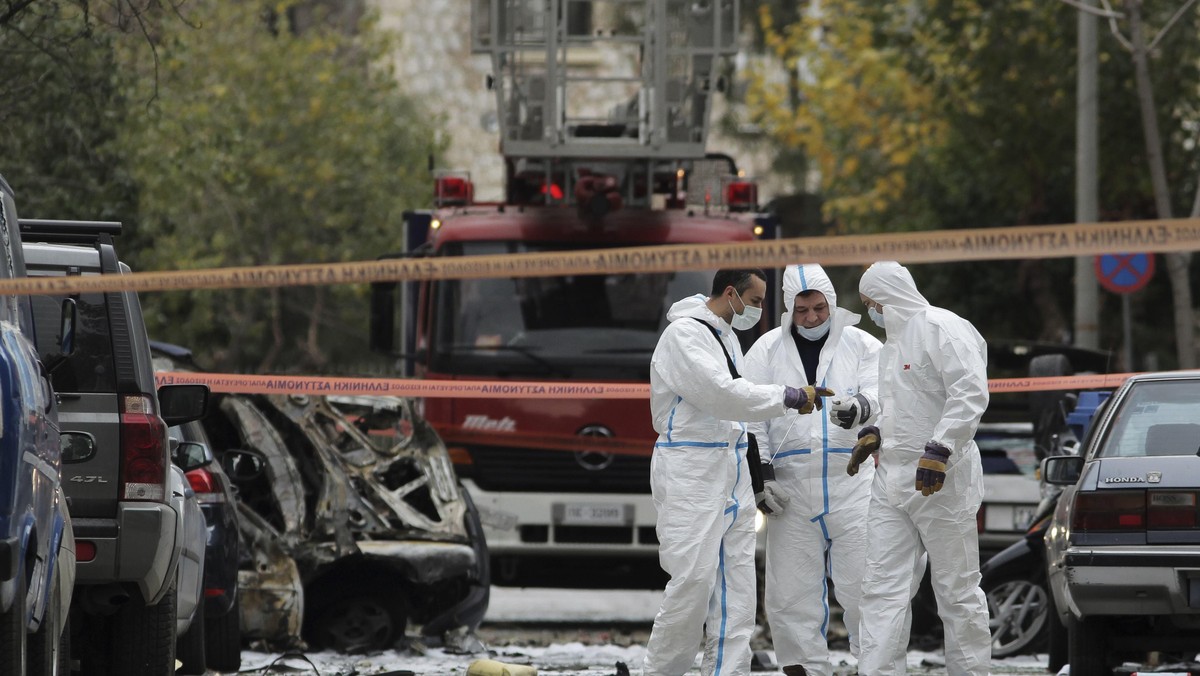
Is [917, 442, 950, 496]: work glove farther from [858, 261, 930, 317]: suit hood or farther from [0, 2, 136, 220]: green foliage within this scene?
[0, 2, 136, 220]: green foliage

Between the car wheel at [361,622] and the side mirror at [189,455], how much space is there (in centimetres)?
187

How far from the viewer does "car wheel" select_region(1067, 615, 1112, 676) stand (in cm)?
878

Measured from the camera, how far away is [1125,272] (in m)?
18.3

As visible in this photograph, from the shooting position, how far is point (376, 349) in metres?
13.6

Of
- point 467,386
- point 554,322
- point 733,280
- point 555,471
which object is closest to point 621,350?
point 554,322

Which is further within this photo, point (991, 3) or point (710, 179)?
point (991, 3)

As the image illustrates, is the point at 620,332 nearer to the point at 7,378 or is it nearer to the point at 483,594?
the point at 483,594

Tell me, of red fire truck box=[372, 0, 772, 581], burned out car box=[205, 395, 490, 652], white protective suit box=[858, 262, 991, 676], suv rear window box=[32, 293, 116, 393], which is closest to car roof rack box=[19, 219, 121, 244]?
suv rear window box=[32, 293, 116, 393]

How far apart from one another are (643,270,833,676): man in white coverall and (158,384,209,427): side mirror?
189 cm

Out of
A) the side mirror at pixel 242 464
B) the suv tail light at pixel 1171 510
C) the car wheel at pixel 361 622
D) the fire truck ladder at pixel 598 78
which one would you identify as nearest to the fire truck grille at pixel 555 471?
the car wheel at pixel 361 622

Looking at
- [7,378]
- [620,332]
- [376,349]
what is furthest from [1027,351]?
[7,378]

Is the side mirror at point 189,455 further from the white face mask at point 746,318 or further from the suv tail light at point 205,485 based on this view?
the white face mask at point 746,318

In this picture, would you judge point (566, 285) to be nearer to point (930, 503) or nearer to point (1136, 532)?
point (930, 503)

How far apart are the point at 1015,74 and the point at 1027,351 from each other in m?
7.45
